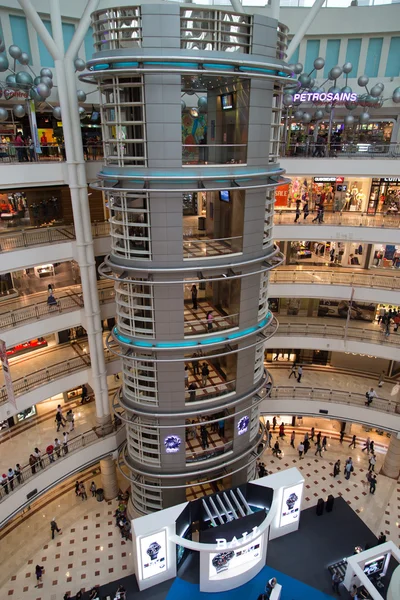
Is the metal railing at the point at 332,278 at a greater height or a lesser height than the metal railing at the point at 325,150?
lesser

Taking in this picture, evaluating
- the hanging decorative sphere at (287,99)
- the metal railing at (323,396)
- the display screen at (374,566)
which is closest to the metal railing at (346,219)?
the hanging decorative sphere at (287,99)

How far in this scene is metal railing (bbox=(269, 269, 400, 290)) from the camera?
A: 22422mm

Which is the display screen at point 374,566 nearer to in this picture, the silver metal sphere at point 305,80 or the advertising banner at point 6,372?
the advertising banner at point 6,372

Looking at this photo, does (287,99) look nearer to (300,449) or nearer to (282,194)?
(282,194)

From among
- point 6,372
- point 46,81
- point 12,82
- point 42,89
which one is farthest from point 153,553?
point 12,82

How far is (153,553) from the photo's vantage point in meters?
15.2

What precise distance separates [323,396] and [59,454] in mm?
13771

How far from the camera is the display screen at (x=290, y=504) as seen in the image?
17.1m

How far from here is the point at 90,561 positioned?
1794cm

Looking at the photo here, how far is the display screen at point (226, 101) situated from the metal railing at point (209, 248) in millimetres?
4615

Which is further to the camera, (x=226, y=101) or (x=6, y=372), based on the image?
(x=6, y=372)

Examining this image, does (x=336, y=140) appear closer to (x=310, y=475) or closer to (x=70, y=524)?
(x=310, y=475)

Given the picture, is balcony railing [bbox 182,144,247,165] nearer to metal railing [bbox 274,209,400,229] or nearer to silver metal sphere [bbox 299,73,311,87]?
metal railing [bbox 274,209,400,229]

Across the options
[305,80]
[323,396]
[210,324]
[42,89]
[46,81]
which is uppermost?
[305,80]
